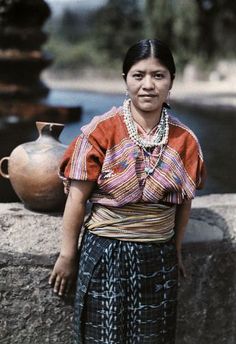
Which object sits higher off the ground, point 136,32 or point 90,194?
point 136,32

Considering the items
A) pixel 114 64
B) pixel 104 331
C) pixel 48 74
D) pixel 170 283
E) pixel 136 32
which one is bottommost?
pixel 104 331

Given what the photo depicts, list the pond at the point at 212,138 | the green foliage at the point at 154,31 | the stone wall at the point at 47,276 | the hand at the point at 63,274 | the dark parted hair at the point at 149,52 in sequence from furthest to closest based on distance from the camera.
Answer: the green foliage at the point at 154,31 < the pond at the point at 212,138 < the stone wall at the point at 47,276 < the hand at the point at 63,274 < the dark parted hair at the point at 149,52

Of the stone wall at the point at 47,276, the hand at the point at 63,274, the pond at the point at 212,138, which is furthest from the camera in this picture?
the pond at the point at 212,138

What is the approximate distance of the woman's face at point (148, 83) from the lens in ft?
5.37

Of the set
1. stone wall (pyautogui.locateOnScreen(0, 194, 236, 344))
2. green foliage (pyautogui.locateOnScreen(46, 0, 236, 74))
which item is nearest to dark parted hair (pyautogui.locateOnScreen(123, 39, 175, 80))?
stone wall (pyautogui.locateOnScreen(0, 194, 236, 344))

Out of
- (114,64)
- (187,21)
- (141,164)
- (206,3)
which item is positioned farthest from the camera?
(114,64)

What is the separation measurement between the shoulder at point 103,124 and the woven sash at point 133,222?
0.23 metres

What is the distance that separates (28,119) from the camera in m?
6.43

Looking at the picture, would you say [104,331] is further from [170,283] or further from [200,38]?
[200,38]

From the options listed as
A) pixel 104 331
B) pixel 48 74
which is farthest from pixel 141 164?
pixel 48 74

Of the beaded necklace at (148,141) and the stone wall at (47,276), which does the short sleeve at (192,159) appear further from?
the stone wall at (47,276)

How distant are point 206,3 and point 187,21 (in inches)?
62.7

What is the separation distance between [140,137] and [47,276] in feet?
2.15

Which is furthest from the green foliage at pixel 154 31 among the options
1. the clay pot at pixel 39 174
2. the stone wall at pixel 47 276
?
the clay pot at pixel 39 174
